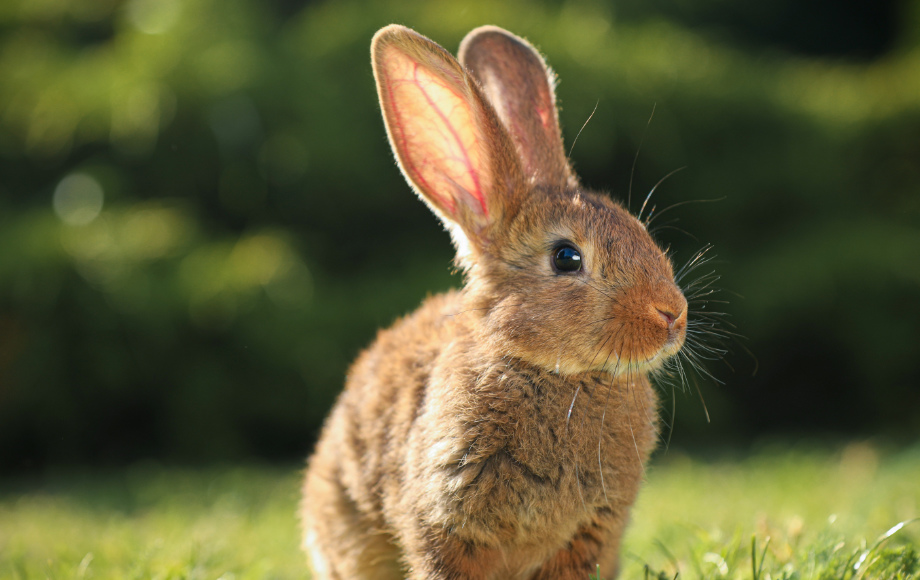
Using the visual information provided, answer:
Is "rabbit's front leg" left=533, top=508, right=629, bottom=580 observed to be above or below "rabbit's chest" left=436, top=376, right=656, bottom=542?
below

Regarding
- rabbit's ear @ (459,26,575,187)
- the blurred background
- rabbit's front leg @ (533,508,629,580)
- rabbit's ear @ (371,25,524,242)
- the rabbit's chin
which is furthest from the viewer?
the blurred background

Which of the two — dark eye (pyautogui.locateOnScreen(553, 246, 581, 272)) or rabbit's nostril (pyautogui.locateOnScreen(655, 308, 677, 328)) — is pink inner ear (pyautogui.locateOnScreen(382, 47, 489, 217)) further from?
rabbit's nostril (pyautogui.locateOnScreen(655, 308, 677, 328))

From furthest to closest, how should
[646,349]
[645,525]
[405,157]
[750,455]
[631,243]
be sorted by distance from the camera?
1. [750,455]
2. [645,525]
3. [405,157]
4. [631,243]
5. [646,349]

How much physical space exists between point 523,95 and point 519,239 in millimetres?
748

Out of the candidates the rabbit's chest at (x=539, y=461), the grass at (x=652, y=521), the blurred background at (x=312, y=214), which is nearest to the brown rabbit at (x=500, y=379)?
the rabbit's chest at (x=539, y=461)

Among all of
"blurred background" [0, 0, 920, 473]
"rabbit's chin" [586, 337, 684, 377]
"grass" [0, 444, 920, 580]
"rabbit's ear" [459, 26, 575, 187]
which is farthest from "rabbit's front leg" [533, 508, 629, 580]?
"blurred background" [0, 0, 920, 473]

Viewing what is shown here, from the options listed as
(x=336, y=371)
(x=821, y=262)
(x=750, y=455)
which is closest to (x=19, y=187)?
(x=336, y=371)

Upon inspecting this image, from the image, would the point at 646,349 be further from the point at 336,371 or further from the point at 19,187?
the point at 19,187

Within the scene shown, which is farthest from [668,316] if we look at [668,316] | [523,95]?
[523,95]

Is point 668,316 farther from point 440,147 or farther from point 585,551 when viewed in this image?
point 440,147

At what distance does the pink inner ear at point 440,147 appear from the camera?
8.18 feet

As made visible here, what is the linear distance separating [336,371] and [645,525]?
3.22 metres

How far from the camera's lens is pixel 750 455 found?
6.09 m

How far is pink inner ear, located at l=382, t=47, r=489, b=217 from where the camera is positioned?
8.18 feet
